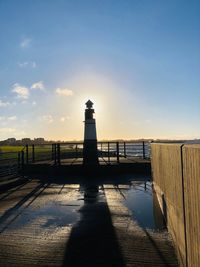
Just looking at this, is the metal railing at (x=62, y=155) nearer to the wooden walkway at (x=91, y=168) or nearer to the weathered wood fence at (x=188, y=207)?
the wooden walkway at (x=91, y=168)

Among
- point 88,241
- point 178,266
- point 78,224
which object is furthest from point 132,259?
point 78,224

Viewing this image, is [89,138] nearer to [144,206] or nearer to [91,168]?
[91,168]

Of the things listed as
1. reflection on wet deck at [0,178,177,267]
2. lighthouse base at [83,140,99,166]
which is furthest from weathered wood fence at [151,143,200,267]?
lighthouse base at [83,140,99,166]

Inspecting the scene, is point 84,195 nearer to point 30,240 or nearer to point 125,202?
point 125,202

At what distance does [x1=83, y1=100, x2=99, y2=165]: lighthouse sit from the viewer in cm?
1750

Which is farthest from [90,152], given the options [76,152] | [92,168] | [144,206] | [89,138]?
[144,206]

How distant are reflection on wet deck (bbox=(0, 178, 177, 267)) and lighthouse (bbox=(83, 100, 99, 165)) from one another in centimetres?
578

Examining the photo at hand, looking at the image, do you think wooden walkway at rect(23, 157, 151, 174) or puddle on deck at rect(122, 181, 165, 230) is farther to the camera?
wooden walkway at rect(23, 157, 151, 174)

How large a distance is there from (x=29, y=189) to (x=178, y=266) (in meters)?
8.87

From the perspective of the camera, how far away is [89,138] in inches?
696

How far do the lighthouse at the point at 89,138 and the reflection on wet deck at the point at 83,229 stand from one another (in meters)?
5.78

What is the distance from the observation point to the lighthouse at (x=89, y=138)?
1750 centimetres

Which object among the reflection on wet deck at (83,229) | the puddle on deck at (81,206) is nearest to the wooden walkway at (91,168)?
the puddle on deck at (81,206)

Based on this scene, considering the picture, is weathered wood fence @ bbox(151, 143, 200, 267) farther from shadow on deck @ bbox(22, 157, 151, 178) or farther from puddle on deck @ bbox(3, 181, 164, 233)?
shadow on deck @ bbox(22, 157, 151, 178)
